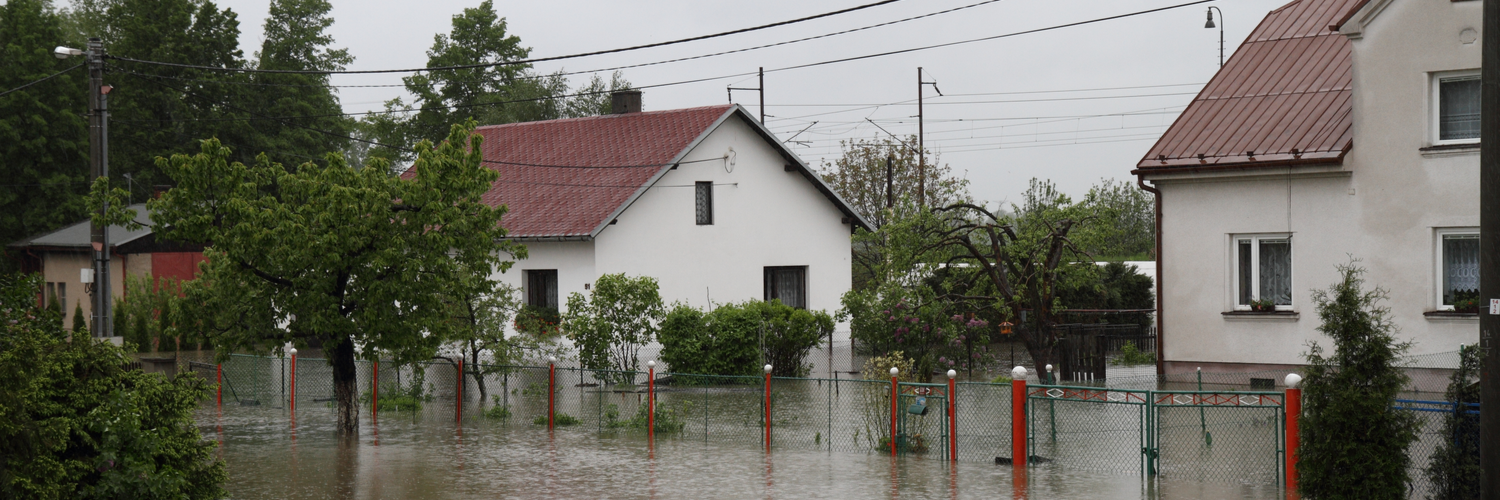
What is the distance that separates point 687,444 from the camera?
53.3 feet

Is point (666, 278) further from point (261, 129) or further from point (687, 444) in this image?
point (261, 129)

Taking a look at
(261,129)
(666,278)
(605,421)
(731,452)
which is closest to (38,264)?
(261,129)

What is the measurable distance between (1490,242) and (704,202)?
69.2 feet

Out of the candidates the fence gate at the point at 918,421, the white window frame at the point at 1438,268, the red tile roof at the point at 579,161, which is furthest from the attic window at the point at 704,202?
the white window frame at the point at 1438,268

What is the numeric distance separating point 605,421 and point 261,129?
119ft

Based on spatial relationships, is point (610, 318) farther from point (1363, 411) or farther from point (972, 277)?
point (1363, 411)

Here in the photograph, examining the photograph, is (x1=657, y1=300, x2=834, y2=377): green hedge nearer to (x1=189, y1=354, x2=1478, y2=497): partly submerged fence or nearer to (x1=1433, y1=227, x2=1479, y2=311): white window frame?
(x1=189, y1=354, x2=1478, y2=497): partly submerged fence

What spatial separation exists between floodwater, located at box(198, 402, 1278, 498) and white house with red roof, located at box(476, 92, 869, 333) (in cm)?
926

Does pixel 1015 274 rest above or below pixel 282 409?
above

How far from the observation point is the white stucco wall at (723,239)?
26.8 meters

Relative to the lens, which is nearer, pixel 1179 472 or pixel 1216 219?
pixel 1179 472

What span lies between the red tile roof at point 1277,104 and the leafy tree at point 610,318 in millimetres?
9337

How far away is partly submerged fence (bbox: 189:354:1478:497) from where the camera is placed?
526 inches

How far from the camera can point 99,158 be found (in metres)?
20.9
